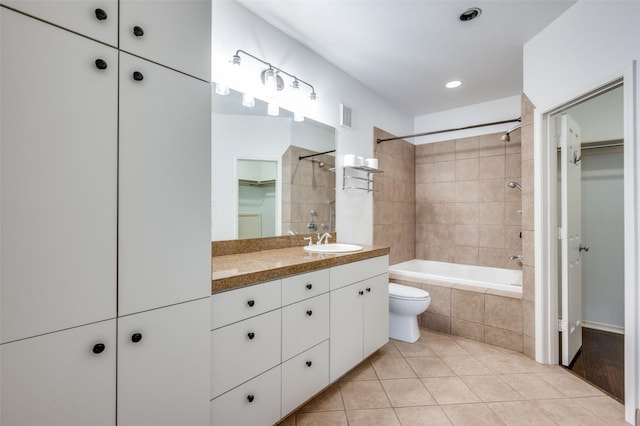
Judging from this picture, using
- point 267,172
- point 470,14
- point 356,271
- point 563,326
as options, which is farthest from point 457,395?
point 470,14

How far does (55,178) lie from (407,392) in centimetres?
212

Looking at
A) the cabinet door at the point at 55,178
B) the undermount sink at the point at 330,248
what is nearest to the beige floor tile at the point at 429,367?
the undermount sink at the point at 330,248

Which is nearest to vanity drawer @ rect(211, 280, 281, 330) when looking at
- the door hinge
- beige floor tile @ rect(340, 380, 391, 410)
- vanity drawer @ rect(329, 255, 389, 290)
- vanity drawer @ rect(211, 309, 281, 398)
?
vanity drawer @ rect(211, 309, 281, 398)

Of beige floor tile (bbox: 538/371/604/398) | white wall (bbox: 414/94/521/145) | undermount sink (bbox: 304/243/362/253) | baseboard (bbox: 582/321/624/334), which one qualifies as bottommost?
beige floor tile (bbox: 538/371/604/398)

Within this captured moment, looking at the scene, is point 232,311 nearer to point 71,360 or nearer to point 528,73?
point 71,360

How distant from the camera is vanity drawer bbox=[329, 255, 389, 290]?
74.2 inches

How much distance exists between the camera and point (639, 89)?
5.05ft

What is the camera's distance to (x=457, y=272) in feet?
12.4

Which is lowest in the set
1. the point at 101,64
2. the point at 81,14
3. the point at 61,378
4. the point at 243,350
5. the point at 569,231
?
the point at 243,350

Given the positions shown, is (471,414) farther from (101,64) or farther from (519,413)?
(101,64)

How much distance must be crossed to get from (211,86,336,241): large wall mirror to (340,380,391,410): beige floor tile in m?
1.16

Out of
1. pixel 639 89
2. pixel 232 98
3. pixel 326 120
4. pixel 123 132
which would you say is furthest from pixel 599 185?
pixel 123 132

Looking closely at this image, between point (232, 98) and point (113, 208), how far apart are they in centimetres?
126

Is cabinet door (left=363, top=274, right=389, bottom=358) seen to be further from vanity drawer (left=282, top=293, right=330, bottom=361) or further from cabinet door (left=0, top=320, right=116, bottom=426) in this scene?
cabinet door (left=0, top=320, right=116, bottom=426)
